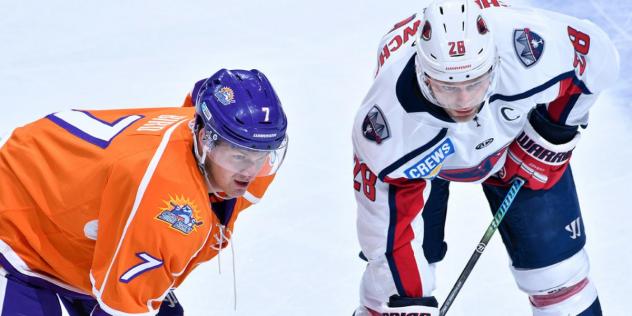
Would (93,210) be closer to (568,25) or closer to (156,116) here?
(156,116)

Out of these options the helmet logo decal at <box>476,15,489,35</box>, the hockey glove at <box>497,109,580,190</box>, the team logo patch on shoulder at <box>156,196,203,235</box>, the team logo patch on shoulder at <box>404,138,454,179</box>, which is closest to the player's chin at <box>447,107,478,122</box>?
the team logo patch on shoulder at <box>404,138,454,179</box>

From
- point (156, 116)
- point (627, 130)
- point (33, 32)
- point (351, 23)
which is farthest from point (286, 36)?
point (156, 116)

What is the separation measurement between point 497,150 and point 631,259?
1062mm

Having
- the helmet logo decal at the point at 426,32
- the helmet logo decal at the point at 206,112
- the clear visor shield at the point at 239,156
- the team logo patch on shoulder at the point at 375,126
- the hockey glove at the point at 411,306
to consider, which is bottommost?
the hockey glove at the point at 411,306

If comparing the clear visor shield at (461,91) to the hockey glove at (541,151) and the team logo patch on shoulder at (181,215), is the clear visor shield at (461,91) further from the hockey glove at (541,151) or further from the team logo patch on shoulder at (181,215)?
the team logo patch on shoulder at (181,215)

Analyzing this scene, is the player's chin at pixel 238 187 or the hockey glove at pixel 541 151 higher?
the player's chin at pixel 238 187

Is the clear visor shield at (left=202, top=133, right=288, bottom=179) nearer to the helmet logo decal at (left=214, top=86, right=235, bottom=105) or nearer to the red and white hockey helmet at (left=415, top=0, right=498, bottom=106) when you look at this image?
the helmet logo decal at (left=214, top=86, right=235, bottom=105)

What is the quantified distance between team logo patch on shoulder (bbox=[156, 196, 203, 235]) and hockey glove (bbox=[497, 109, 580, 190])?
3.91 feet

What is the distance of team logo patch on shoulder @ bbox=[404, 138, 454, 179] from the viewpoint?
3.21m

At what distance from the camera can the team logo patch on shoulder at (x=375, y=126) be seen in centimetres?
316

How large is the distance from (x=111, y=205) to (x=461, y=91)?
967 millimetres

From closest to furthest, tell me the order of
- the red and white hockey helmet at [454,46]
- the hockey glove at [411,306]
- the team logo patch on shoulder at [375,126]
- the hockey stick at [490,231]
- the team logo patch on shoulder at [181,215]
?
the team logo patch on shoulder at [181,215] < the red and white hockey helmet at [454,46] < the team logo patch on shoulder at [375,126] < the hockey glove at [411,306] < the hockey stick at [490,231]

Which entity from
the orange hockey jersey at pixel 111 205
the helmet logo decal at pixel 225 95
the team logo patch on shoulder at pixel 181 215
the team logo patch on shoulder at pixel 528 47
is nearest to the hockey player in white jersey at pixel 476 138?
the team logo patch on shoulder at pixel 528 47

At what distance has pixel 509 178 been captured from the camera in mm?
3578
